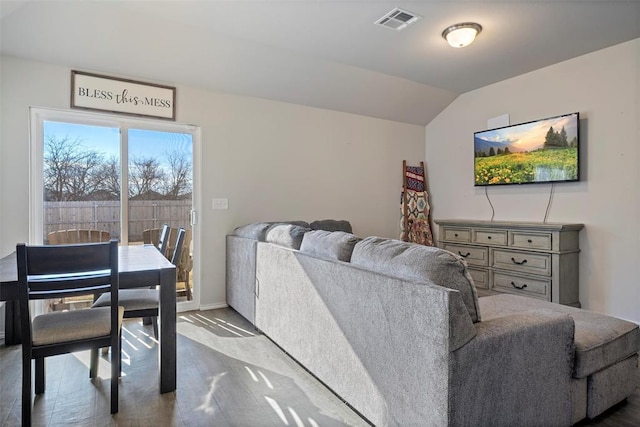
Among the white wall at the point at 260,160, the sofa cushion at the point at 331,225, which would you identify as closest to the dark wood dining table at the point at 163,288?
the white wall at the point at 260,160

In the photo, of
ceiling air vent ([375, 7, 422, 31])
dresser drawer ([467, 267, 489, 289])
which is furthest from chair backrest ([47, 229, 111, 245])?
dresser drawer ([467, 267, 489, 289])

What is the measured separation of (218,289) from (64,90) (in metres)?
2.36

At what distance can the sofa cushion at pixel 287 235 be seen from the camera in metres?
2.67

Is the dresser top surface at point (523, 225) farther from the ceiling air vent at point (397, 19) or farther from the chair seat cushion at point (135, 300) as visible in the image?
the chair seat cushion at point (135, 300)

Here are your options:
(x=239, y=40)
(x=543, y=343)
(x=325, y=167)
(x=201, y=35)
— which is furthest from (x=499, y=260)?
(x=201, y=35)

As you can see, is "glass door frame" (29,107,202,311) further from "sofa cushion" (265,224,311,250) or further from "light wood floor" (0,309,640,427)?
"sofa cushion" (265,224,311,250)

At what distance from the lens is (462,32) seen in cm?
306

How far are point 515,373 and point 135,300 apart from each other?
90.5 inches

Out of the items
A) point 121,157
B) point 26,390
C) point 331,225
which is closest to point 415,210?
point 331,225

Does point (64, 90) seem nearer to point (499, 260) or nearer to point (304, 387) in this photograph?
point (304, 387)

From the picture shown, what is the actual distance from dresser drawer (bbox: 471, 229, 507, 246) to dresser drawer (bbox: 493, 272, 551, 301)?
1.18ft

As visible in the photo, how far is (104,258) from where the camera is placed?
179cm

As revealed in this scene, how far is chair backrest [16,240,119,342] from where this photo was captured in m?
1.67

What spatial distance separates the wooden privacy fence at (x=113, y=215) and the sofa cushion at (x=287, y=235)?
1.27 metres
